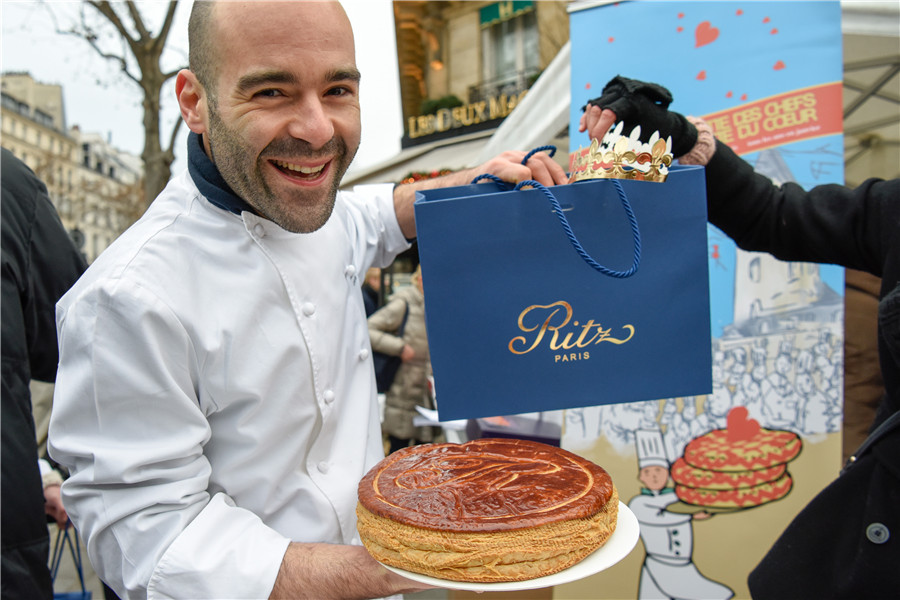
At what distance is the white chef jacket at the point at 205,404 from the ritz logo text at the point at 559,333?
441 millimetres

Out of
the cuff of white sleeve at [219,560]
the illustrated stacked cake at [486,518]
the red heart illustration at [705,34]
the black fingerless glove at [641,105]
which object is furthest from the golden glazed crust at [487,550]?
the red heart illustration at [705,34]

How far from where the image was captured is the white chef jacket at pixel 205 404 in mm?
1019

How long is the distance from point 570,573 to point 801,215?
4.43ft

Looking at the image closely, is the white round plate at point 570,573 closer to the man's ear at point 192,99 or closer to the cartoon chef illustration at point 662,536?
the man's ear at point 192,99

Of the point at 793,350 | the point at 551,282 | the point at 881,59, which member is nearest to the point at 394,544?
the point at 551,282

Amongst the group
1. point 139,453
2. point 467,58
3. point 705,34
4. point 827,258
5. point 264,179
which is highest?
point 467,58

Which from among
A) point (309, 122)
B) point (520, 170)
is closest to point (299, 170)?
point (309, 122)

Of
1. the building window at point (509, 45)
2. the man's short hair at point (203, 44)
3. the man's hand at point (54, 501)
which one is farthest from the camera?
the building window at point (509, 45)

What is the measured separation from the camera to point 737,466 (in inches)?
89.4

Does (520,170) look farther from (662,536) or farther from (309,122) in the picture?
(662,536)

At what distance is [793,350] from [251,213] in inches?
82.5

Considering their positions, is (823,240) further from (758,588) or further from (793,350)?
(758,588)

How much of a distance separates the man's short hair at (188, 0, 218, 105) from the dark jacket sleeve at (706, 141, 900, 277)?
1.39 meters

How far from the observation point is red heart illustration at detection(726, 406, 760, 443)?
2271 millimetres
